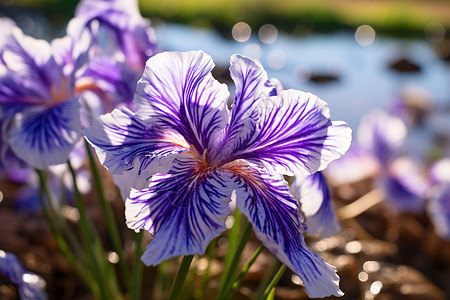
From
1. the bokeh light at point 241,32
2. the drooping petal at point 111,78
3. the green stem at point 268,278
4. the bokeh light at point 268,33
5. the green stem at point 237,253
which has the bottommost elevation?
the bokeh light at point 268,33

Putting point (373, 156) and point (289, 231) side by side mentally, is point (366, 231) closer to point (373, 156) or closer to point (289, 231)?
point (373, 156)

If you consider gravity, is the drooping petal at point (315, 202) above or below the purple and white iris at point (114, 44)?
below

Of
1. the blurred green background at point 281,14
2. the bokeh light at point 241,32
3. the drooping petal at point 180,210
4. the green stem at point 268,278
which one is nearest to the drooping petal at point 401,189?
the green stem at point 268,278

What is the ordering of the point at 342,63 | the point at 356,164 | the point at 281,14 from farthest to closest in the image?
the point at 281,14
the point at 342,63
the point at 356,164

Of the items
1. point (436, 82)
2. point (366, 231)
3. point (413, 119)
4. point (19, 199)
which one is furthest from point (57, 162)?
point (436, 82)

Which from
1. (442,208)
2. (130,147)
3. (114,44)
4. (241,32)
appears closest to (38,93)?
(114,44)

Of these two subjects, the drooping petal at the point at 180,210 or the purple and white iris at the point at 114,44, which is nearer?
the drooping petal at the point at 180,210

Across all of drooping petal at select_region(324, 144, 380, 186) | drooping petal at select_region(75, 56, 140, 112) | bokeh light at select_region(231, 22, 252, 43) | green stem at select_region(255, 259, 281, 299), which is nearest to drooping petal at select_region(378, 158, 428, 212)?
drooping petal at select_region(324, 144, 380, 186)

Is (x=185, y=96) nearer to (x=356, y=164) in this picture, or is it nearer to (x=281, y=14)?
(x=356, y=164)

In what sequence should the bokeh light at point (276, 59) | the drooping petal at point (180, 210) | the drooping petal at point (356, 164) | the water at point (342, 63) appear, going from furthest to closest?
the bokeh light at point (276, 59)
the water at point (342, 63)
the drooping petal at point (356, 164)
the drooping petal at point (180, 210)

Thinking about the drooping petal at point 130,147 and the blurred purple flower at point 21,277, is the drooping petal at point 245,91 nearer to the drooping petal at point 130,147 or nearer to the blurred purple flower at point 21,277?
the drooping petal at point 130,147
